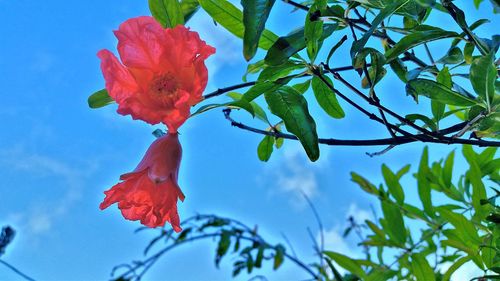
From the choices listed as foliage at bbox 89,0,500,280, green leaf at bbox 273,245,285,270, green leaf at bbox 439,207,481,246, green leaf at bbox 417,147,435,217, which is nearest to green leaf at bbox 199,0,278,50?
foliage at bbox 89,0,500,280

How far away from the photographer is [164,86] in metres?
0.55

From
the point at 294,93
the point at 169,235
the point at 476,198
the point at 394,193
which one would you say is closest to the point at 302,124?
the point at 294,93

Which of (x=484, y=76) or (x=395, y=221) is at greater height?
(x=395, y=221)

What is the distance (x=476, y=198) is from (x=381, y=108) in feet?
1.18

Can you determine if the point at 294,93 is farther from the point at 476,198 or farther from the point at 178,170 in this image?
the point at 476,198

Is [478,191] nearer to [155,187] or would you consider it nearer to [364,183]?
[364,183]

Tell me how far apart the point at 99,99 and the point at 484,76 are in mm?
369

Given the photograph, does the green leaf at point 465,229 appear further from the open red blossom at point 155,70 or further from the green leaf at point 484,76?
the open red blossom at point 155,70

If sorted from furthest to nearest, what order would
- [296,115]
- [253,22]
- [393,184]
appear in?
[393,184], [296,115], [253,22]

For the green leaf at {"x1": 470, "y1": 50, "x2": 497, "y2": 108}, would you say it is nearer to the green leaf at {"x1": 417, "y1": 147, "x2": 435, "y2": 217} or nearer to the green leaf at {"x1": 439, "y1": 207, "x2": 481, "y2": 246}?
the green leaf at {"x1": 439, "y1": 207, "x2": 481, "y2": 246}

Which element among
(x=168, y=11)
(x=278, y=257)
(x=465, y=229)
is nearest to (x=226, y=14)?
(x=168, y=11)

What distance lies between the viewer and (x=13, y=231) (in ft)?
5.48

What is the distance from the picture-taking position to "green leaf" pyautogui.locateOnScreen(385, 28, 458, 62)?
545mm

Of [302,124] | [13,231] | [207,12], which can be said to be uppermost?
[13,231]
